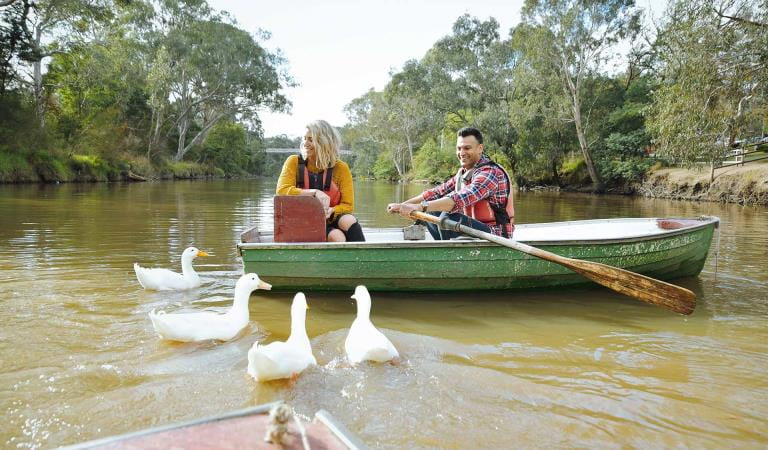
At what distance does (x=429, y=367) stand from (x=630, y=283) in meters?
1.91

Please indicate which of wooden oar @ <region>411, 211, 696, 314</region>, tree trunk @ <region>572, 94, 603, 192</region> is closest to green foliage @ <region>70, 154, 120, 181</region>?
tree trunk @ <region>572, 94, 603, 192</region>

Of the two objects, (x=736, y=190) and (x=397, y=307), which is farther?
(x=736, y=190)

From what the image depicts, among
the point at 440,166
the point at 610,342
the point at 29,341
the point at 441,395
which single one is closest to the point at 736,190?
the point at 610,342

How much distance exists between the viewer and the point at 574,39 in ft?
92.8

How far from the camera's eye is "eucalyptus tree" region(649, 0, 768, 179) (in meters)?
14.5

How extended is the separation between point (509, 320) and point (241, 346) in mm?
2368

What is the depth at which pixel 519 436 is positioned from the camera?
264cm

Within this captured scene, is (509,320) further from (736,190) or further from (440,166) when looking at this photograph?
(440,166)

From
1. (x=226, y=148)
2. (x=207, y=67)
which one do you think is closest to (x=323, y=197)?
(x=207, y=67)

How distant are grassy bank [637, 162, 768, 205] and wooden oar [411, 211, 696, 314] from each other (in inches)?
726

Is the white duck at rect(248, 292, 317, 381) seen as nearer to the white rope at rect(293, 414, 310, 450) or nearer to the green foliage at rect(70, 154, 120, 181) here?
the white rope at rect(293, 414, 310, 450)

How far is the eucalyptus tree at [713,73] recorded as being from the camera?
14500mm

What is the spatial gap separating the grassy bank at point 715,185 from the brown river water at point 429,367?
1574 cm

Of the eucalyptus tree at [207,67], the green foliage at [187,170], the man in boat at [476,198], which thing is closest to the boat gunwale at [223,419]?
the man in boat at [476,198]
